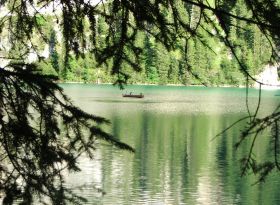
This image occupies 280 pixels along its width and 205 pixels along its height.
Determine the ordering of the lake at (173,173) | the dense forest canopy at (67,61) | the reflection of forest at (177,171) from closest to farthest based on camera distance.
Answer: the dense forest canopy at (67,61) < the lake at (173,173) < the reflection of forest at (177,171)

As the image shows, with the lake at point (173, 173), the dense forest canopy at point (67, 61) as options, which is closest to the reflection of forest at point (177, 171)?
the lake at point (173, 173)

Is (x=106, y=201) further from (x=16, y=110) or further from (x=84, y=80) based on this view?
(x=84, y=80)

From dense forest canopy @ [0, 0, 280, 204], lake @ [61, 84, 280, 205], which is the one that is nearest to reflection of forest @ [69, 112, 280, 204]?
lake @ [61, 84, 280, 205]

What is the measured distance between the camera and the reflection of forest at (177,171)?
18125 mm

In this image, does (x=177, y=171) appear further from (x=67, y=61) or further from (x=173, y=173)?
(x=67, y=61)

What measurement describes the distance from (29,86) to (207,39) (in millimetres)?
1006

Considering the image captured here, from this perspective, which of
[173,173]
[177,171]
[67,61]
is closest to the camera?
[67,61]

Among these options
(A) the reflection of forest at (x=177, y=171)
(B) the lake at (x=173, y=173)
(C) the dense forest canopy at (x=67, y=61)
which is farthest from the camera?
(A) the reflection of forest at (x=177, y=171)

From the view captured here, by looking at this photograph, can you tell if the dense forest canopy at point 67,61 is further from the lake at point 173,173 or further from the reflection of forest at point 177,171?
the reflection of forest at point 177,171

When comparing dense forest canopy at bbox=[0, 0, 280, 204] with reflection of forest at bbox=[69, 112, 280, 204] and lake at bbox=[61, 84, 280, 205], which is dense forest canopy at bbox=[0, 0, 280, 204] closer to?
lake at bbox=[61, 84, 280, 205]

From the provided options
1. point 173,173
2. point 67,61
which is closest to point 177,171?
point 173,173

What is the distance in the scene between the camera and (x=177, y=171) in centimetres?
2233

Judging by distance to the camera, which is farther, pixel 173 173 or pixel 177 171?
pixel 177 171

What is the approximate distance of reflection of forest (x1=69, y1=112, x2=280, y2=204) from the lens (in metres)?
18.1
